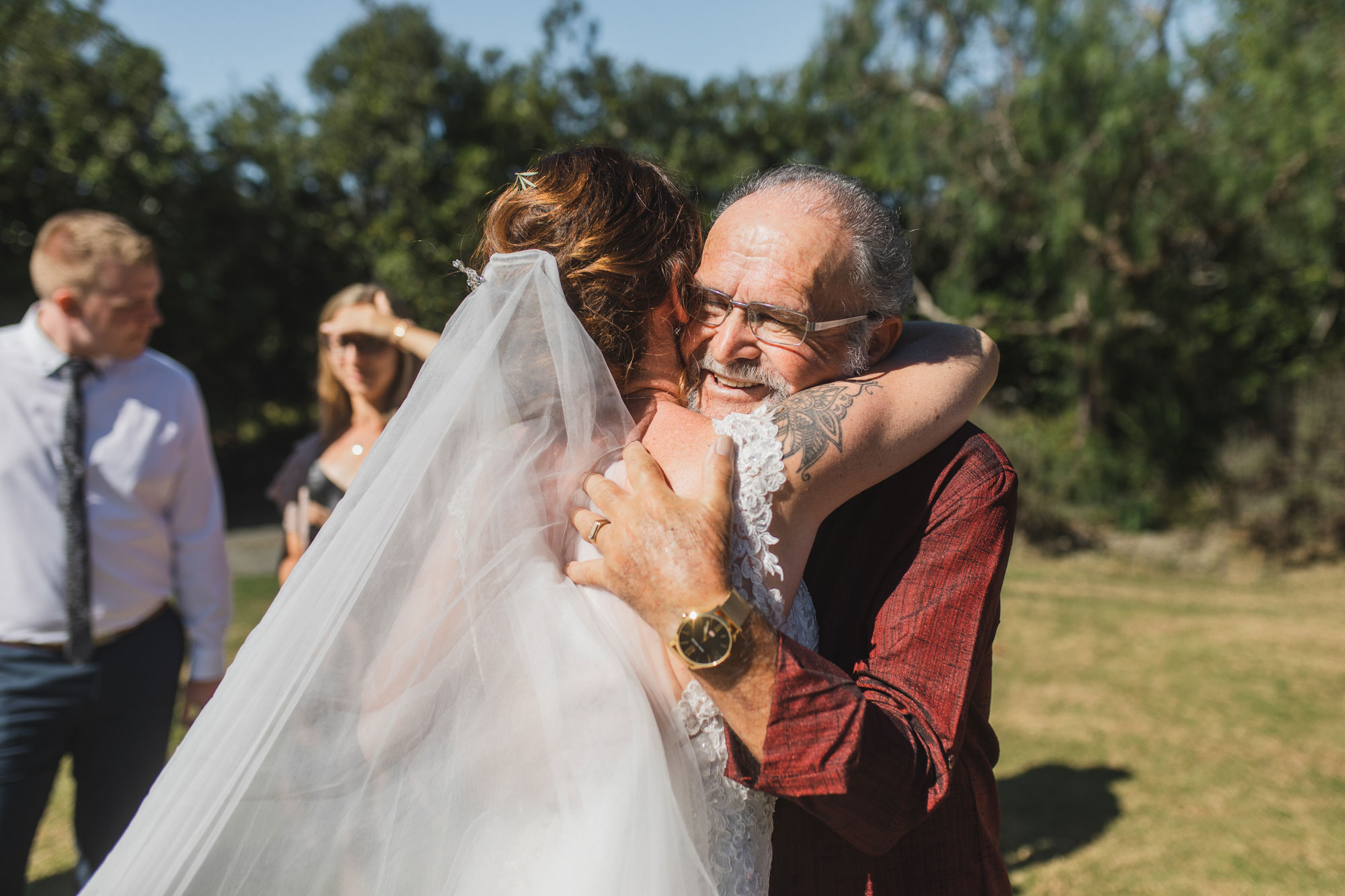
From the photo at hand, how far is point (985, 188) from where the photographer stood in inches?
508

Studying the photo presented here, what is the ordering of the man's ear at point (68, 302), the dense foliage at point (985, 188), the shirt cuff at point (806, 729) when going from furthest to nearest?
1. the dense foliage at point (985, 188)
2. the man's ear at point (68, 302)
3. the shirt cuff at point (806, 729)

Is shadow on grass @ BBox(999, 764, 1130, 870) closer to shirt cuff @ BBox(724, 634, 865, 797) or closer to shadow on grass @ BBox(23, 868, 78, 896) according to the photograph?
shirt cuff @ BBox(724, 634, 865, 797)

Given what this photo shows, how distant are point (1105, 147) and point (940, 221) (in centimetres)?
262

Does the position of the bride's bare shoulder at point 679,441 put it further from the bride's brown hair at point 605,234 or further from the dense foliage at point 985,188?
the dense foliage at point 985,188

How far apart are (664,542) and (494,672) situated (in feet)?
1.24

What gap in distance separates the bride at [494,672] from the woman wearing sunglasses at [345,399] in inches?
73.9

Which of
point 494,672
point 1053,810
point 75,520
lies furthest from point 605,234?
point 1053,810

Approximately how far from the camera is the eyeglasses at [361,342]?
3.42 meters

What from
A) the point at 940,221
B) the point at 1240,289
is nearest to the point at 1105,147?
the point at 940,221

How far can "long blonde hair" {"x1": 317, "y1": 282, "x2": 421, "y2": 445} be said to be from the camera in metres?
3.55

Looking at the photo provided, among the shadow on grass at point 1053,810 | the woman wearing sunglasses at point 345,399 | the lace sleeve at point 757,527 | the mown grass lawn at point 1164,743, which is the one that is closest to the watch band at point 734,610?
the lace sleeve at point 757,527

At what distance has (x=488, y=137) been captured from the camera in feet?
55.1

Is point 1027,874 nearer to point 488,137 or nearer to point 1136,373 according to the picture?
point 1136,373

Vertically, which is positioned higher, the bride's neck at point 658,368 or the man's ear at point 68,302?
the bride's neck at point 658,368
